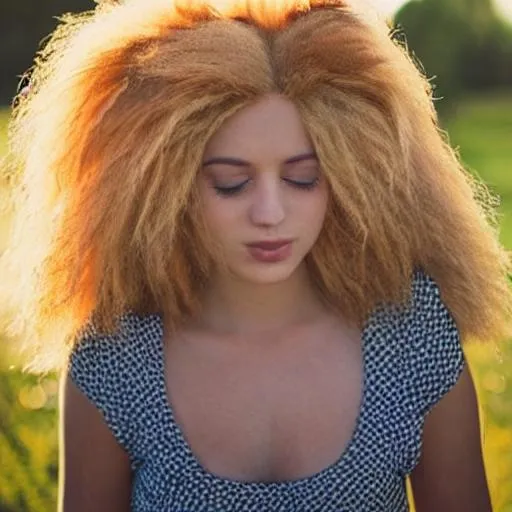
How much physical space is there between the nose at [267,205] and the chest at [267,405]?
1.06 feet

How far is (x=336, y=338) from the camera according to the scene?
247cm

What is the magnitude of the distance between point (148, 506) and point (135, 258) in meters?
0.45

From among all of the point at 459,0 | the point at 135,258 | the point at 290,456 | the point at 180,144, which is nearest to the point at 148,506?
the point at 290,456

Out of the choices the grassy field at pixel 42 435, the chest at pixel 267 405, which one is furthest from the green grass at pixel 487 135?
the chest at pixel 267 405

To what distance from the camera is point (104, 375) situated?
245 cm

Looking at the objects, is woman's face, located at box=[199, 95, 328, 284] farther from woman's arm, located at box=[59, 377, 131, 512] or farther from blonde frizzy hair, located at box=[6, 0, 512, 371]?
woman's arm, located at box=[59, 377, 131, 512]

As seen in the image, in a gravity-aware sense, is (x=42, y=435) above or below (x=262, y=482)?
below

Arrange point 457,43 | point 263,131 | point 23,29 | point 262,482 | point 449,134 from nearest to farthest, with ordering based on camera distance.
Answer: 1. point 263,131
2. point 262,482
3. point 449,134
4. point 457,43
5. point 23,29

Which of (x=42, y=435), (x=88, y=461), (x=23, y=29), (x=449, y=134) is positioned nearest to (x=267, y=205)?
(x=88, y=461)

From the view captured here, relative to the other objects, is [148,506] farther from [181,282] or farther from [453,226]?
[453,226]

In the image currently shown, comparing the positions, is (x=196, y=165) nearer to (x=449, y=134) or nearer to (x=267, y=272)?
(x=267, y=272)

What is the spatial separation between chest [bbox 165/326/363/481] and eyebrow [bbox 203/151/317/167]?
1.26 feet

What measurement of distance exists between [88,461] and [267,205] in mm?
631

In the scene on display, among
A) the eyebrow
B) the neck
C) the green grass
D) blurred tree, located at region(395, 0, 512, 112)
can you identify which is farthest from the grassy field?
the green grass
